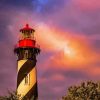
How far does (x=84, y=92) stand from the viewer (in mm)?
61281

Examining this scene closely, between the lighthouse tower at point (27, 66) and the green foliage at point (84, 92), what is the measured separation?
1594cm

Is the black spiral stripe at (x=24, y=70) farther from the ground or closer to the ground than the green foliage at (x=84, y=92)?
farther from the ground

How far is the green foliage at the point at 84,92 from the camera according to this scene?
60847 mm

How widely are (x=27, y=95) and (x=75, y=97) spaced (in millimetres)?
17740

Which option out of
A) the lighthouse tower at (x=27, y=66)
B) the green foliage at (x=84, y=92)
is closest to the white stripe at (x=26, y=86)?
the lighthouse tower at (x=27, y=66)

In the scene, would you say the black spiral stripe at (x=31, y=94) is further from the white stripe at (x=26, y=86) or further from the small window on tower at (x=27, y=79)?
A: the small window on tower at (x=27, y=79)

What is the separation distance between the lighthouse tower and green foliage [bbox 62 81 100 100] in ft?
52.3

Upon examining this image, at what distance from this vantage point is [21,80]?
7856 cm

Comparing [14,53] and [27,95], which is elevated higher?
[14,53]

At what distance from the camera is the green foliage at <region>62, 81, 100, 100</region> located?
6085 cm

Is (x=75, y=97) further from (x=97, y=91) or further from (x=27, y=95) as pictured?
(x=27, y=95)

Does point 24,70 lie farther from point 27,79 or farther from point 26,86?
point 26,86

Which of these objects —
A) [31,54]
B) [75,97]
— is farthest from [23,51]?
[75,97]

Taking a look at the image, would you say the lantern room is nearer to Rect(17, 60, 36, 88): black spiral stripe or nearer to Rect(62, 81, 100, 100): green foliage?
Rect(17, 60, 36, 88): black spiral stripe
